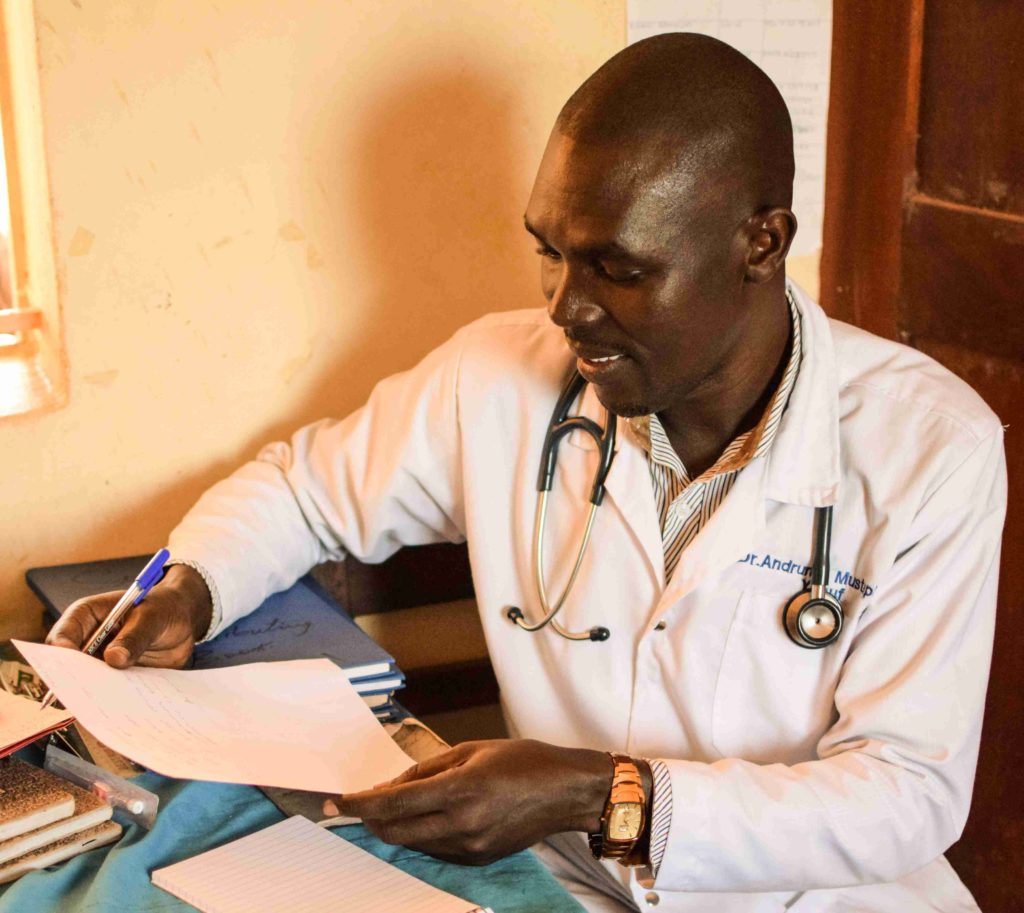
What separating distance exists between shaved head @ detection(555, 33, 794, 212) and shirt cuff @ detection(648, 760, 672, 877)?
0.61 m

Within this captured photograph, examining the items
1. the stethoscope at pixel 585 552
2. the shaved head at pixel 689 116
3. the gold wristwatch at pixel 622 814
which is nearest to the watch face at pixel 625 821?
the gold wristwatch at pixel 622 814

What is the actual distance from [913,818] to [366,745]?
0.57 m

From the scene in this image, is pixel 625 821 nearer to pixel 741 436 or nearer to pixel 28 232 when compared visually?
pixel 741 436

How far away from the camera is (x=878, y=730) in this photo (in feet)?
4.58

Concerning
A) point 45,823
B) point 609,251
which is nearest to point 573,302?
point 609,251

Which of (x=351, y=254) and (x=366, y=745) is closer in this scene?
(x=366, y=745)

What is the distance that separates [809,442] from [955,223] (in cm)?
76

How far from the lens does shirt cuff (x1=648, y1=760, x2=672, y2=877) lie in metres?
1.32

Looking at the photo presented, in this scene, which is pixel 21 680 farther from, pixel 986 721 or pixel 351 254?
pixel 986 721

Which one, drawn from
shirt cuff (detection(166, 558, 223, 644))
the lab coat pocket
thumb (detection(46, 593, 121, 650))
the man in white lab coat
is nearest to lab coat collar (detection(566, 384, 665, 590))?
the man in white lab coat

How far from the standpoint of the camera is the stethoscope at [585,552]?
1476 mm

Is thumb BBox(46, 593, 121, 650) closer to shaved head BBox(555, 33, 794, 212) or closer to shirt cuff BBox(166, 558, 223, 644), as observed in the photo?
shirt cuff BBox(166, 558, 223, 644)

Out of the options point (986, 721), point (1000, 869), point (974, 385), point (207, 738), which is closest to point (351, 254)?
point (207, 738)

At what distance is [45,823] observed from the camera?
1222mm
